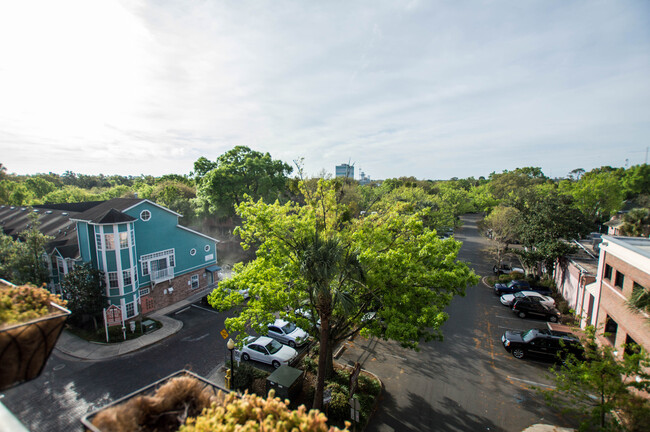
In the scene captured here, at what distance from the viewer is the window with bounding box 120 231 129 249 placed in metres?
20.2

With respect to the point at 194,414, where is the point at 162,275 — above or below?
below

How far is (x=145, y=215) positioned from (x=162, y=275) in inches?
192

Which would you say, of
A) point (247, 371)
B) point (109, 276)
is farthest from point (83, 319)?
point (247, 371)

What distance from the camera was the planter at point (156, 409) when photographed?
420cm

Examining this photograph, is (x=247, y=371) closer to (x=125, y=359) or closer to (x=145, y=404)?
(x=125, y=359)

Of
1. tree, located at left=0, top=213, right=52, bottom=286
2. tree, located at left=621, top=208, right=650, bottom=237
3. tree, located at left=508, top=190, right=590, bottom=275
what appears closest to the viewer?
tree, located at left=0, top=213, right=52, bottom=286

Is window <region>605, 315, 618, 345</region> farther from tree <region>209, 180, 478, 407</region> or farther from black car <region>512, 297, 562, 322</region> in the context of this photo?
tree <region>209, 180, 478, 407</region>

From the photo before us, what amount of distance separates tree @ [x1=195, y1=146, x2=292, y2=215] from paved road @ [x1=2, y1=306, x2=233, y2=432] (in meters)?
21.5

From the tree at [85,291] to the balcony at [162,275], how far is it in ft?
10.8

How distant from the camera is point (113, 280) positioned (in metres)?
20.2

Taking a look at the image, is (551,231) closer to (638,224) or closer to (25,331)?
(638,224)

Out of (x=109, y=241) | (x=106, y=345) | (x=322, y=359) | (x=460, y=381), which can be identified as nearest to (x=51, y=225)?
(x=109, y=241)

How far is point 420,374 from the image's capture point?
15.5 m

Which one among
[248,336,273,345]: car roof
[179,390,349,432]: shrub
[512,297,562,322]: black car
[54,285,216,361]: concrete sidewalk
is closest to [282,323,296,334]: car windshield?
[248,336,273,345]: car roof
